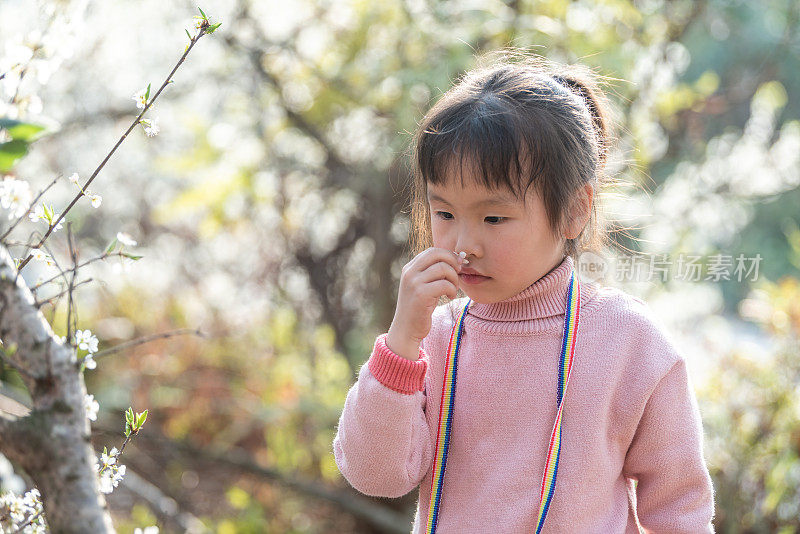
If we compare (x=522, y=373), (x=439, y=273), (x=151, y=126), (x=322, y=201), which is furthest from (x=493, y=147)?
(x=322, y=201)

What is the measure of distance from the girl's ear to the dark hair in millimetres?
14

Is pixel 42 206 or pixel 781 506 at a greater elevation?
pixel 42 206

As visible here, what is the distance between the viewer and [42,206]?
3.41 feet

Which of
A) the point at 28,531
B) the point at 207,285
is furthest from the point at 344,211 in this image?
the point at 28,531

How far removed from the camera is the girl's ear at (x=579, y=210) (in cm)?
133

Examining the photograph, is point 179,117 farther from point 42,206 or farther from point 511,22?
point 42,206

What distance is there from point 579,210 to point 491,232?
0.66ft

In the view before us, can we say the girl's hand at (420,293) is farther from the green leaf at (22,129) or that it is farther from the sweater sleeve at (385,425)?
the green leaf at (22,129)

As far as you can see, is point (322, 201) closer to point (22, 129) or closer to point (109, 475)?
point (109, 475)

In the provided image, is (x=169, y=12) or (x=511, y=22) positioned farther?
(x=169, y=12)

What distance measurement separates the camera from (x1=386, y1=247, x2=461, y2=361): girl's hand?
123 centimetres

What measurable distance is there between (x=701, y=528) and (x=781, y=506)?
179 cm

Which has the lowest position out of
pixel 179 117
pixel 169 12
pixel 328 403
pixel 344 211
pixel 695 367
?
pixel 695 367

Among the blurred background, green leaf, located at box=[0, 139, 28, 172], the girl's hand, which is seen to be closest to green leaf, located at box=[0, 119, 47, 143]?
green leaf, located at box=[0, 139, 28, 172]
